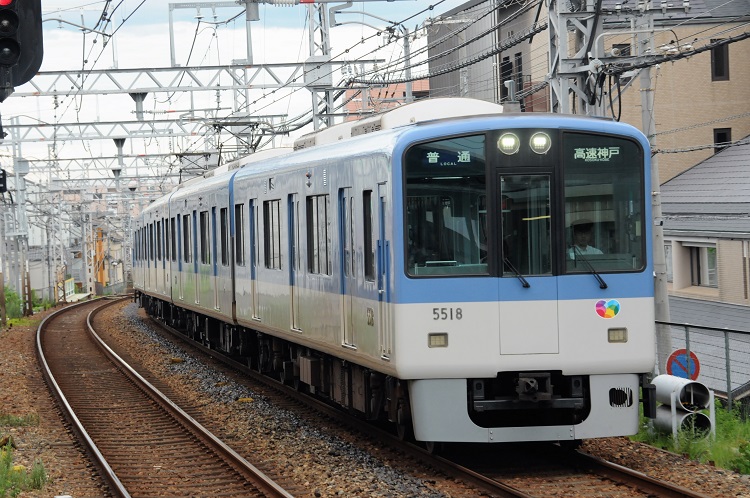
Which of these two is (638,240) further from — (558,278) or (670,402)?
(670,402)

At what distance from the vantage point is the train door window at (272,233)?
544 inches

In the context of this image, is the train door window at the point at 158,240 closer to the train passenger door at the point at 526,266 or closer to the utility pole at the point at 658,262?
the utility pole at the point at 658,262

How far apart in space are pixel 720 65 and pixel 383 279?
2230 centimetres

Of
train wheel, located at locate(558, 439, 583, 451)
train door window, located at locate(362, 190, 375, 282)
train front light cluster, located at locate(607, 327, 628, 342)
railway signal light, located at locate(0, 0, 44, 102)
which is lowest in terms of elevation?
train wheel, located at locate(558, 439, 583, 451)

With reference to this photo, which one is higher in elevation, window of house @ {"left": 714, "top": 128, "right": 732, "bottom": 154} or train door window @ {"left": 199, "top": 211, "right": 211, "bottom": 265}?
window of house @ {"left": 714, "top": 128, "right": 732, "bottom": 154}

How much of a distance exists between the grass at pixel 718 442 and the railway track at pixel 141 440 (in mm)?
3346

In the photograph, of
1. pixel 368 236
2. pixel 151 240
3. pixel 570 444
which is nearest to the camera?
pixel 570 444

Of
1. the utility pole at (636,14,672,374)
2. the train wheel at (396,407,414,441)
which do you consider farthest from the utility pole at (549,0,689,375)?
the train wheel at (396,407,414,441)

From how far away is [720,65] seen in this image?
29688 mm

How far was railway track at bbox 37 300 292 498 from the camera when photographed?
957 cm

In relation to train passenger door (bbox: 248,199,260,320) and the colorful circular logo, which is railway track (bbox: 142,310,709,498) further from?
train passenger door (bbox: 248,199,260,320)

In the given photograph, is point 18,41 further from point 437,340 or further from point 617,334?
point 617,334

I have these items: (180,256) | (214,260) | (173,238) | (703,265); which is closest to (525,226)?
(214,260)

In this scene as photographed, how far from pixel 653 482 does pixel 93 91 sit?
1888 centimetres
